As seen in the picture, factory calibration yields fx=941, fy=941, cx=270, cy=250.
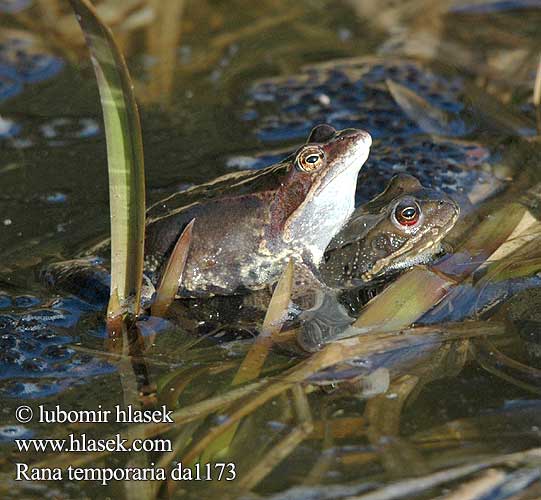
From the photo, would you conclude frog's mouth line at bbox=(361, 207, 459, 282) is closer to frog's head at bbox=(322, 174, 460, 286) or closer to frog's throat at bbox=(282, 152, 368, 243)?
frog's head at bbox=(322, 174, 460, 286)

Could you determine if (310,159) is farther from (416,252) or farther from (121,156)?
(121,156)

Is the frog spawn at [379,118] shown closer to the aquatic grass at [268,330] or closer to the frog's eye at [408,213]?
the frog's eye at [408,213]

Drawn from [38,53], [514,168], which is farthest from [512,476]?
[38,53]

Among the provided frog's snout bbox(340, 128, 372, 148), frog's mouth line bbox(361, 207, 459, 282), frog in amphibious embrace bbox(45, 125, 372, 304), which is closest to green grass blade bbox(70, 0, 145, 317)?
frog in amphibious embrace bbox(45, 125, 372, 304)

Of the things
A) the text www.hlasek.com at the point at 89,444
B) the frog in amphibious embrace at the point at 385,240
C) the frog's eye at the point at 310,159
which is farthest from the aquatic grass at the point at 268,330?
the frog's eye at the point at 310,159

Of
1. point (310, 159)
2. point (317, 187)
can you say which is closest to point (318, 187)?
point (317, 187)

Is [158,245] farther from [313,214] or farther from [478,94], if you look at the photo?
[478,94]
